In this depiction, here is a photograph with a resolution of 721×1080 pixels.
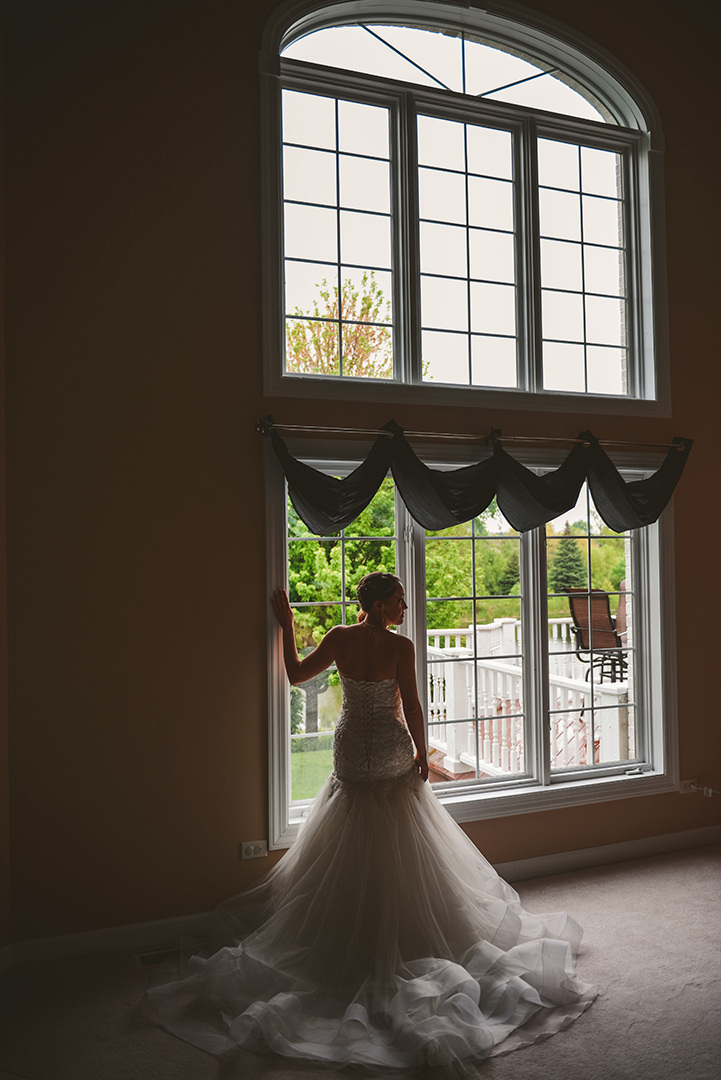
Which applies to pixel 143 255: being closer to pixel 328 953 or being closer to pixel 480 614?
pixel 480 614

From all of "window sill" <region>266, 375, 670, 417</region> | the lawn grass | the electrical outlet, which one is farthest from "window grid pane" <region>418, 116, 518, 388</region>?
the electrical outlet

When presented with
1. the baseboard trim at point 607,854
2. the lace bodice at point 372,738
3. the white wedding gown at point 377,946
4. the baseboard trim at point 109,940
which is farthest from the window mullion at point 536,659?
the baseboard trim at point 109,940

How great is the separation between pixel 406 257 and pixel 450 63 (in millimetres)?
1300

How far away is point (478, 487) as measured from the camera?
3.83m

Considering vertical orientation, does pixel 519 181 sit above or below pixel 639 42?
below

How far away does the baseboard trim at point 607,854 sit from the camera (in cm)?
398

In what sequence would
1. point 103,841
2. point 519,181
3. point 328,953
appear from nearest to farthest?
point 328,953
point 103,841
point 519,181

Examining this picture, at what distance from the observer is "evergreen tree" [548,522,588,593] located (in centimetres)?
432

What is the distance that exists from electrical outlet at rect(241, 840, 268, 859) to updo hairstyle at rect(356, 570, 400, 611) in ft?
4.22

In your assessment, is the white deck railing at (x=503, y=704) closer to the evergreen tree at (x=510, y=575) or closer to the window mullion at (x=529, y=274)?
the evergreen tree at (x=510, y=575)

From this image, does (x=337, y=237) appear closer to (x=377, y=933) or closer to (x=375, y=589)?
(x=375, y=589)

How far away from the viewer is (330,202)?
12.8 feet

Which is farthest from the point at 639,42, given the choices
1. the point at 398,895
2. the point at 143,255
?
the point at 398,895

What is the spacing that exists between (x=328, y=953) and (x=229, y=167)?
3609mm
